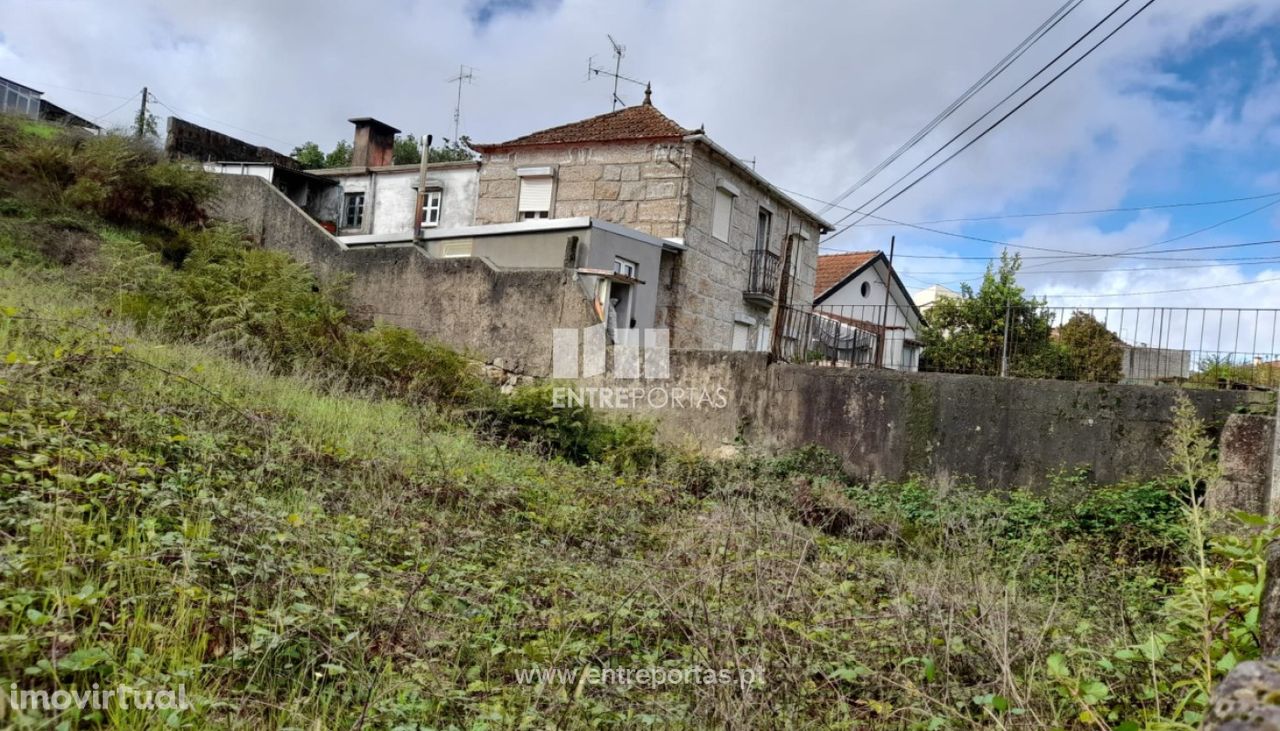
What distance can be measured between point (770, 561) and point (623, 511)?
2282mm

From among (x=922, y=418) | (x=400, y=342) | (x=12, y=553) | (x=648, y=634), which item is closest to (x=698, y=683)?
(x=648, y=634)

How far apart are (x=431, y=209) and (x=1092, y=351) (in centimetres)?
1660

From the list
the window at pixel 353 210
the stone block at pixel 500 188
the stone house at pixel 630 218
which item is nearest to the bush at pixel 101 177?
the stone house at pixel 630 218

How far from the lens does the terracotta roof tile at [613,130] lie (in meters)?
17.3

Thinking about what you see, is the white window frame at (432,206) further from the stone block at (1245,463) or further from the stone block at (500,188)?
the stone block at (1245,463)

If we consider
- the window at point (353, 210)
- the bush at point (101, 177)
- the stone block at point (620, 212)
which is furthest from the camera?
the window at point (353, 210)

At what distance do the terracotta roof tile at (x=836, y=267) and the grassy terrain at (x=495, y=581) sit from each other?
57.3 ft

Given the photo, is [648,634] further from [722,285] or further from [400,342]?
[722,285]

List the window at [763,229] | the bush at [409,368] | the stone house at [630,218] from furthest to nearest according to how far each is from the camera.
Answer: the window at [763,229], the stone house at [630,218], the bush at [409,368]

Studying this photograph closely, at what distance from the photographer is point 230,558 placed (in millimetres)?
3352

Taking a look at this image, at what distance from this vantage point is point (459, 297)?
44.0ft

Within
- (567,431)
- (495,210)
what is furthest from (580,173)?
(567,431)

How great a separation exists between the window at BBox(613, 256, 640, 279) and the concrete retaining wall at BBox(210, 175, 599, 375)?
7.46 feet
